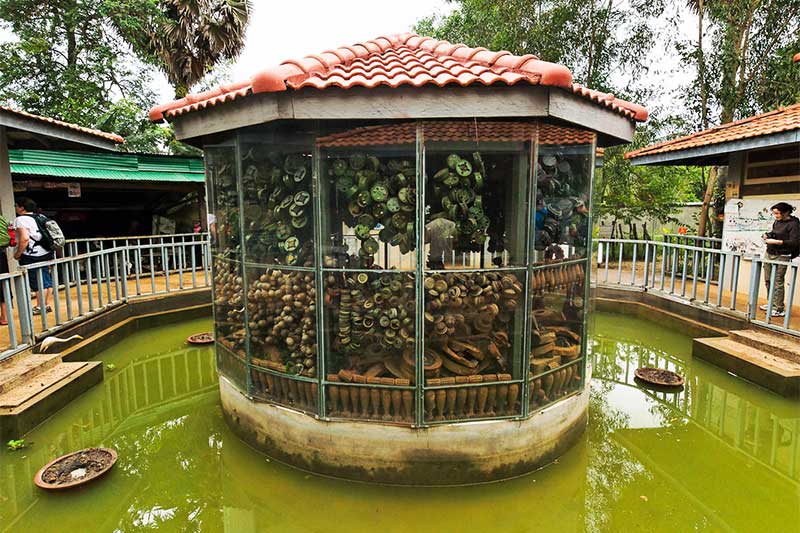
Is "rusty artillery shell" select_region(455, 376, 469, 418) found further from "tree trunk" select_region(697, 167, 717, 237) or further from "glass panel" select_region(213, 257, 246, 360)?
"tree trunk" select_region(697, 167, 717, 237)

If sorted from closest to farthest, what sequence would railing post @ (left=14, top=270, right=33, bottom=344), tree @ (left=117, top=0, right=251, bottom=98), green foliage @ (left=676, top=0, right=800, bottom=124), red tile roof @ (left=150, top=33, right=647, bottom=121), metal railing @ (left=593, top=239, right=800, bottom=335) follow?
red tile roof @ (left=150, top=33, right=647, bottom=121) < railing post @ (left=14, top=270, right=33, bottom=344) < metal railing @ (left=593, top=239, right=800, bottom=335) < green foliage @ (left=676, top=0, right=800, bottom=124) < tree @ (left=117, top=0, right=251, bottom=98)

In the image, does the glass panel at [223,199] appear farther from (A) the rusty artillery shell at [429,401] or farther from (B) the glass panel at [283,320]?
(A) the rusty artillery shell at [429,401]

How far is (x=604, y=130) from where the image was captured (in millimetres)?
3562

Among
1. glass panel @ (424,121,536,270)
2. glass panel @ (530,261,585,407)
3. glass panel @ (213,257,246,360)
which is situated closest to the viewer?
glass panel @ (424,121,536,270)

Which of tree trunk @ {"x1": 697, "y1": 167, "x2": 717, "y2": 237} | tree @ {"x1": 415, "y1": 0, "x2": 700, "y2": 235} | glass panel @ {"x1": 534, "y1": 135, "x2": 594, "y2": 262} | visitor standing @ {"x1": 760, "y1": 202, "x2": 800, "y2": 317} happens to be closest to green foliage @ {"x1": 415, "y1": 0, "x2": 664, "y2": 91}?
tree @ {"x1": 415, "y1": 0, "x2": 700, "y2": 235}

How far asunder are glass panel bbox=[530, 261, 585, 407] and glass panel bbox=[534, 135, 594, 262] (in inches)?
6.0

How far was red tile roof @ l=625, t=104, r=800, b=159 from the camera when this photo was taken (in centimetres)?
599

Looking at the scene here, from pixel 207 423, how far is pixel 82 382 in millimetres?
1537

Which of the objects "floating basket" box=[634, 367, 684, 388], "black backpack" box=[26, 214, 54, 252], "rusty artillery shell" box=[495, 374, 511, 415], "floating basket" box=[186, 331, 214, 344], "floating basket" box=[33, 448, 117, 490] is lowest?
"floating basket" box=[33, 448, 117, 490]

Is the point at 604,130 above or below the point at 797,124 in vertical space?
below

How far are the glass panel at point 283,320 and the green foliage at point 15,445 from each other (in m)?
1.99

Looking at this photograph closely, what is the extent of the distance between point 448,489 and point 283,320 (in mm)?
1722

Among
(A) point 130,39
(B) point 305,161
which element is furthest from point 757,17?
(A) point 130,39

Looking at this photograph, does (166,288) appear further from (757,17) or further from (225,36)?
(757,17)
